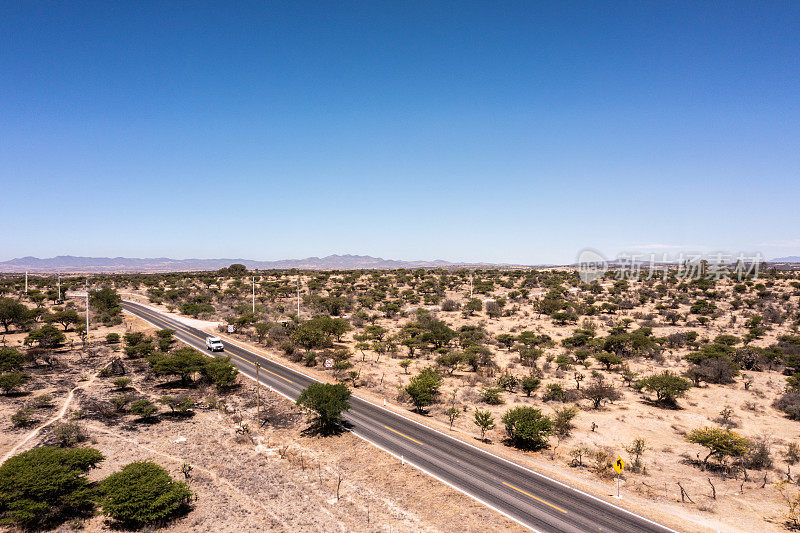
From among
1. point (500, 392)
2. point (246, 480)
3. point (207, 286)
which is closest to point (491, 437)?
point (500, 392)

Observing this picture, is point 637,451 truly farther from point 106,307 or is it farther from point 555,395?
point 106,307

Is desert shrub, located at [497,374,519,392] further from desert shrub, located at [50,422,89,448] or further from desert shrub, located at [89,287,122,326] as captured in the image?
desert shrub, located at [89,287,122,326]

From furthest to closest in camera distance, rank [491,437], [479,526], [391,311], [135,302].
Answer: [135,302]
[391,311]
[491,437]
[479,526]

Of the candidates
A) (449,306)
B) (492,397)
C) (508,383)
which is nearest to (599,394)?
(508,383)

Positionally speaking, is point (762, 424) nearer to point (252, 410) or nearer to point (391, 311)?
point (252, 410)

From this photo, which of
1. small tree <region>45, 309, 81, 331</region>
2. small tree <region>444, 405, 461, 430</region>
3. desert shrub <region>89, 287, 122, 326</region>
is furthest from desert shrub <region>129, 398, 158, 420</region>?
desert shrub <region>89, 287, 122, 326</region>
